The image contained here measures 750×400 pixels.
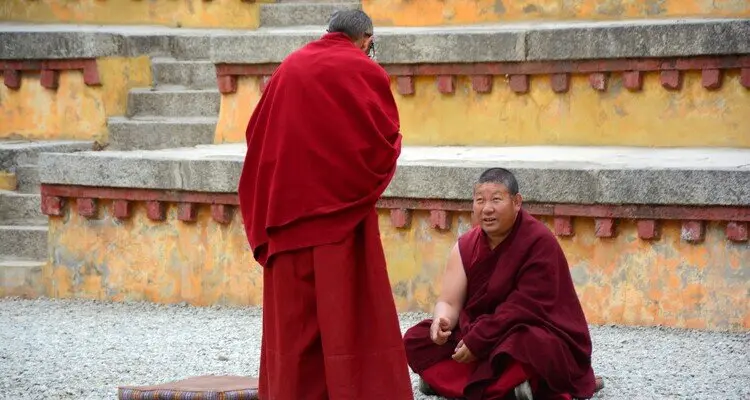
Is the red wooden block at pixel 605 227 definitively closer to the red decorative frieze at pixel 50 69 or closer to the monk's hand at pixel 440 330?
the monk's hand at pixel 440 330

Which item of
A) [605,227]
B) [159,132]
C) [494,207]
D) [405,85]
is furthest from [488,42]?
[159,132]

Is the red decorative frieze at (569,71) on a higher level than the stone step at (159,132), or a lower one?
higher

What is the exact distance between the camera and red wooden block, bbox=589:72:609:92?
8898 mm

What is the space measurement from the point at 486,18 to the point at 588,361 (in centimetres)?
413

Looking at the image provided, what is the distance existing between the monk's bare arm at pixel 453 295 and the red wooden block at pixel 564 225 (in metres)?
1.40

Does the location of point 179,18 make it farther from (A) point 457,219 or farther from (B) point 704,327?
(B) point 704,327

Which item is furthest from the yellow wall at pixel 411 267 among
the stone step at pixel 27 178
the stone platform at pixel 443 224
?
the stone step at pixel 27 178

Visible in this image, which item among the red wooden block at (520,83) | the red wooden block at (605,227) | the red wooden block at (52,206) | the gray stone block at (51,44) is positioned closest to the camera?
the red wooden block at (605,227)

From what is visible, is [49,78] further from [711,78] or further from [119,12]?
[711,78]

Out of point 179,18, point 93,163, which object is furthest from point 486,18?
point 179,18

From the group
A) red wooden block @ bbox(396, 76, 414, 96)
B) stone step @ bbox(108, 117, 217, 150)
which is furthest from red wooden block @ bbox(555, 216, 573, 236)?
stone step @ bbox(108, 117, 217, 150)

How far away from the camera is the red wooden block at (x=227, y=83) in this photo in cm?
1027

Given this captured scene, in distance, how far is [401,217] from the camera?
8367 millimetres

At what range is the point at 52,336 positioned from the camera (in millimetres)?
8219
